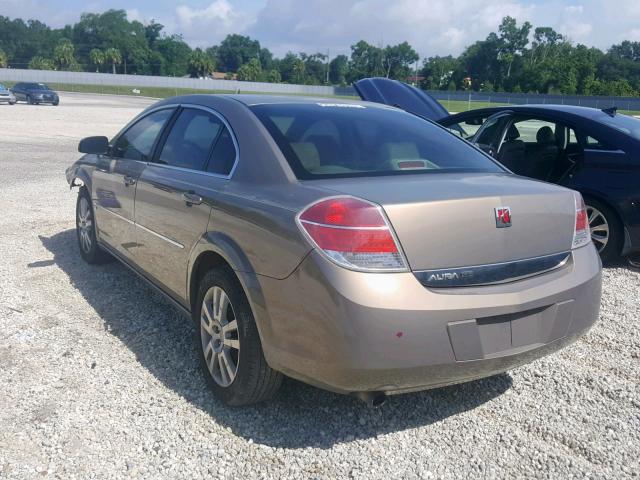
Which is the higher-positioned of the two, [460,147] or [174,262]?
[460,147]

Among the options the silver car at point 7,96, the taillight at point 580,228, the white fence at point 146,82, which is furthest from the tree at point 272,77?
the taillight at point 580,228

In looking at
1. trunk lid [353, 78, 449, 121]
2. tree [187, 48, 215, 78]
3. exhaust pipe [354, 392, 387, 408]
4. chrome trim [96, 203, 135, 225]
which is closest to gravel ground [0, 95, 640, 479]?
exhaust pipe [354, 392, 387, 408]

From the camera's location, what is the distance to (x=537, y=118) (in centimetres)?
692

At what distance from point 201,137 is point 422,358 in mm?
2021

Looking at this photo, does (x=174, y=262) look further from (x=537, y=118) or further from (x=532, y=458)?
(x=537, y=118)

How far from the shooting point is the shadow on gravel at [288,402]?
10.5ft

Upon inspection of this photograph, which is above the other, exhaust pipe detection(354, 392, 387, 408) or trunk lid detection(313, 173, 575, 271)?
trunk lid detection(313, 173, 575, 271)

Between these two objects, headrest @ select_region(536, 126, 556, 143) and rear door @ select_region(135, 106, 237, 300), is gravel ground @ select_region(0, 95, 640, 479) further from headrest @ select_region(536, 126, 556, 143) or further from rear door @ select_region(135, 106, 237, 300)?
headrest @ select_region(536, 126, 556, 143)

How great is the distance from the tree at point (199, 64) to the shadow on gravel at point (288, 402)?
4613 inches

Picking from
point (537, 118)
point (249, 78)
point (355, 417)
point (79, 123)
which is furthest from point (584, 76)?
point (355, 417)

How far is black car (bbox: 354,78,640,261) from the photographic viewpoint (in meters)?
5.98

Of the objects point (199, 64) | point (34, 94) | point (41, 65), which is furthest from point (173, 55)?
point (34, 94)

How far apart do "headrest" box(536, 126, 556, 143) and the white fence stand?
71.3m

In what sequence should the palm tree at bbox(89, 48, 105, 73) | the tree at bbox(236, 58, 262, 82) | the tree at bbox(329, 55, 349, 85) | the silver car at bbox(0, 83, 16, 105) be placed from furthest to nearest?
the tree at bbox(329, 55, 349, 85) < the palm tree at bbox(89, 48, 105, 73) < the tree at bbox(236, 58, 262, 82) < the silver car at bbox(0, 83, 16, 105)
